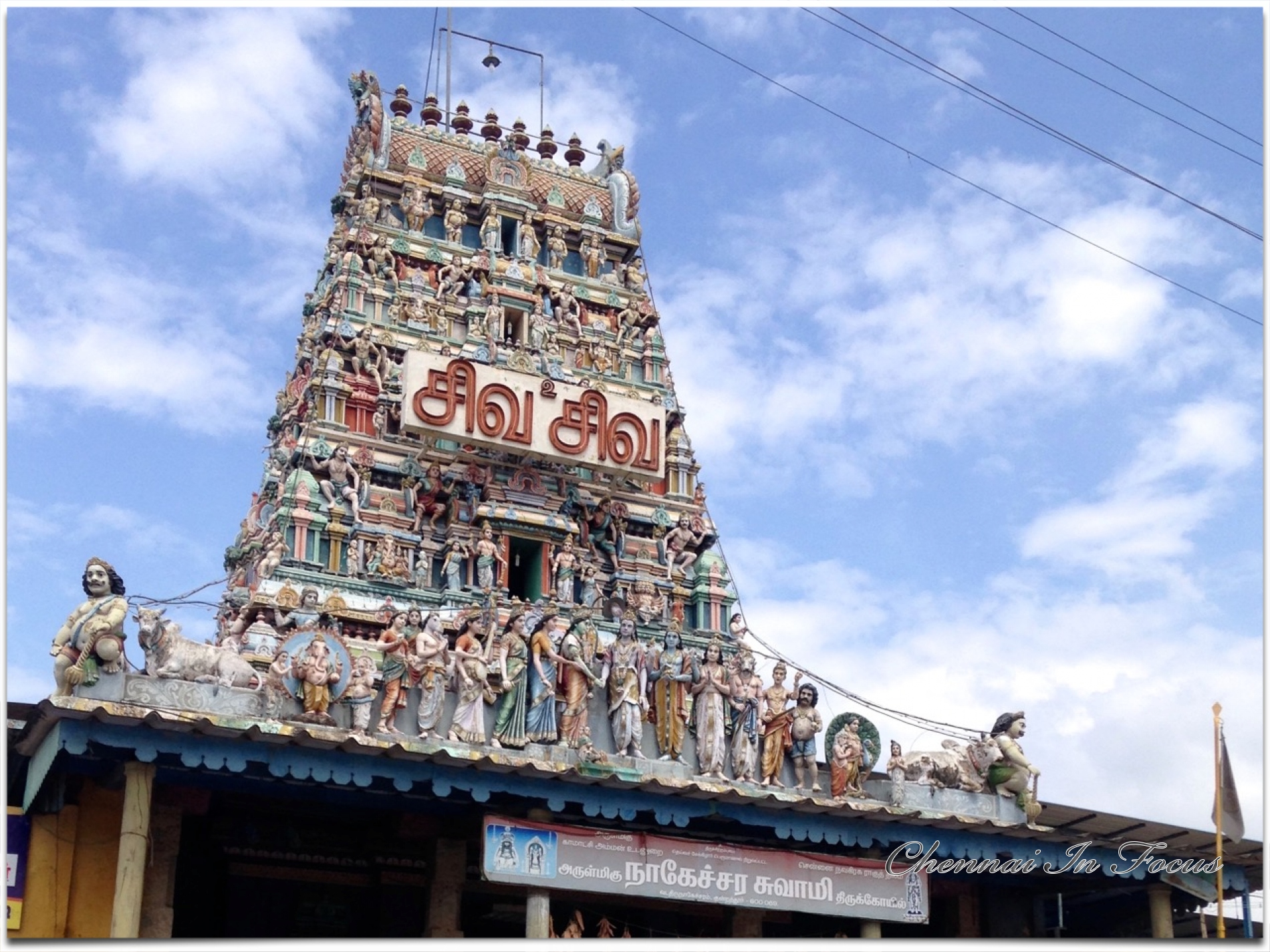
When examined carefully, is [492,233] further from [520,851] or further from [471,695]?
[520,851]

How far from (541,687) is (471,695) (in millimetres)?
1039

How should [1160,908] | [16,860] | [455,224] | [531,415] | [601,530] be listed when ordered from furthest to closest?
[455,224]
[601,530]
[531,415]
[1160,908]
[16,860]

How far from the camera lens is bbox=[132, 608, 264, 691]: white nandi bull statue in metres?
22.7

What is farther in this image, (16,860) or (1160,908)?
(1160,908)

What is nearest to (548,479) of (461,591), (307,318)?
(461,591)

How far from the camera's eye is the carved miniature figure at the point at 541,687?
81.2 feet

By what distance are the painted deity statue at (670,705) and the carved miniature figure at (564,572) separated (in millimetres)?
5943

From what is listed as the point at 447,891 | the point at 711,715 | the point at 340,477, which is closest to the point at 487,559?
the point at 340,477

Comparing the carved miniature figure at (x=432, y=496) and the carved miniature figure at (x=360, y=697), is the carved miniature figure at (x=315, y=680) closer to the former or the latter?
the carved miniature figure at (x=360, y=697)

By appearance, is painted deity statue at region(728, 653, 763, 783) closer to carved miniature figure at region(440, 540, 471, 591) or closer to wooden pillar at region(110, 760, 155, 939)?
carved miniature figure at region(440, 540, 471, 591)

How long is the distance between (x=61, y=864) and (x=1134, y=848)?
15842 millimetres

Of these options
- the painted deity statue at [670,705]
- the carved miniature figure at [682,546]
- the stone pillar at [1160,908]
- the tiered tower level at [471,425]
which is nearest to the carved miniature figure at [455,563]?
the tiered tower level at [471,425]

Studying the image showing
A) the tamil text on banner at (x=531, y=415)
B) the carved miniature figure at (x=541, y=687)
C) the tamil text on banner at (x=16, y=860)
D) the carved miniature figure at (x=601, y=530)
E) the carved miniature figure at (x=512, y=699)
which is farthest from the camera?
the carved miniature figure at (x=601, y=530)

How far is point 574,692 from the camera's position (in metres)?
25.1
